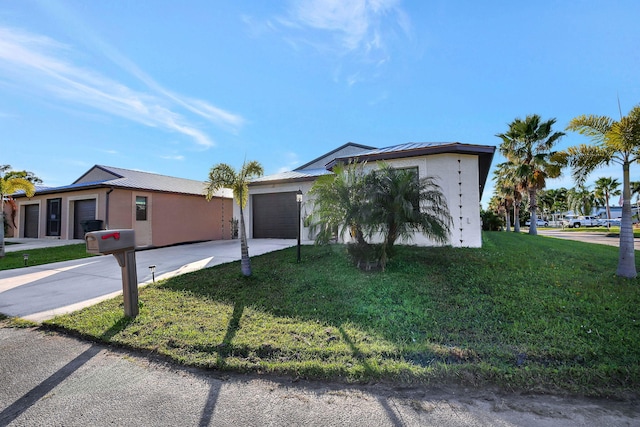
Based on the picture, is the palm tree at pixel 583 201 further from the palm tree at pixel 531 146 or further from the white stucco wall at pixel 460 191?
the white stucco wall at pixel 460 191

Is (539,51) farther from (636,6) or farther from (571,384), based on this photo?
(571,384)

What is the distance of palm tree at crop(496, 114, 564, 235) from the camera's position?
17.3 meters

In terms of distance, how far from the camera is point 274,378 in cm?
285

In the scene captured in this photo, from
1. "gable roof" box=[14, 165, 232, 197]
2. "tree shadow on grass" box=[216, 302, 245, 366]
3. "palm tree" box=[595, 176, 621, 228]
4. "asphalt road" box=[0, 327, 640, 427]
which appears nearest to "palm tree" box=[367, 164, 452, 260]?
"tree shadow on grass" box=[216, 302, 245, 366]

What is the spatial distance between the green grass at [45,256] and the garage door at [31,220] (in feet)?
22.4

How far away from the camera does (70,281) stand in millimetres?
6945

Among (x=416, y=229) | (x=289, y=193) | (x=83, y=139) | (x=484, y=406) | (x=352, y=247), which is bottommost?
(x=484, y=406)

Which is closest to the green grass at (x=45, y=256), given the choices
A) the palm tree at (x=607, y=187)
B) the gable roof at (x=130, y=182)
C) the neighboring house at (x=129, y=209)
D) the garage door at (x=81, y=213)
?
the neighboring house at (x=129, y=209)

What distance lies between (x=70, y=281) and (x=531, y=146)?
23840 millimetres

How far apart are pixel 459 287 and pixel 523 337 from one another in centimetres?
190

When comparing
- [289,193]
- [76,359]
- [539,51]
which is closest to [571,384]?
[76,359]

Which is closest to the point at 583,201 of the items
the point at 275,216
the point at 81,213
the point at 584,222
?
the point at 584,222

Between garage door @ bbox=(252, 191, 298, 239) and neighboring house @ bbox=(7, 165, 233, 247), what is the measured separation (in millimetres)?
3372

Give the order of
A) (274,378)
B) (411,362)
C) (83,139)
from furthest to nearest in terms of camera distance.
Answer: (83,139), (411,362), (274,378)
